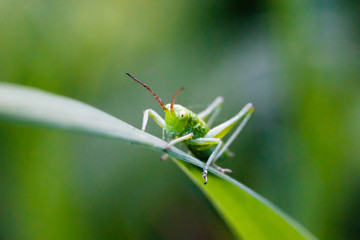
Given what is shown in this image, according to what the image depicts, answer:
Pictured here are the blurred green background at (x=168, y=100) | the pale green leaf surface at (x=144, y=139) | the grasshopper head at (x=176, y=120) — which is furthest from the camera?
the blurred green background at (x=168, y=100)

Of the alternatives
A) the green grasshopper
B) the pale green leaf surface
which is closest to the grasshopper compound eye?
the green grasshopper

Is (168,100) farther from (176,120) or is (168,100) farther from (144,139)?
(144,139)

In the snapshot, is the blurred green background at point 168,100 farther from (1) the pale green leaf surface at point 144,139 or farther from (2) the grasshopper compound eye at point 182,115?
(1) the pale green leaf surface at point 144,139

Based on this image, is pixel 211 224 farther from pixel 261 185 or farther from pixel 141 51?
pixel 141 51

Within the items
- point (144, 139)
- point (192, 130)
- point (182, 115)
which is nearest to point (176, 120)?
point (182, 115)

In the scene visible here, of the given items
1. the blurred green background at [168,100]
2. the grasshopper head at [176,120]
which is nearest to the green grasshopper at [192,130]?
the grasshopper head at [176,120]

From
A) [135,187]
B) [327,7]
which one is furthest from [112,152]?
[327,7]

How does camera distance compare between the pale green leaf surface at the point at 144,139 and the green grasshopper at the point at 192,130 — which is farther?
the green grasshopper at the point at 192,130
